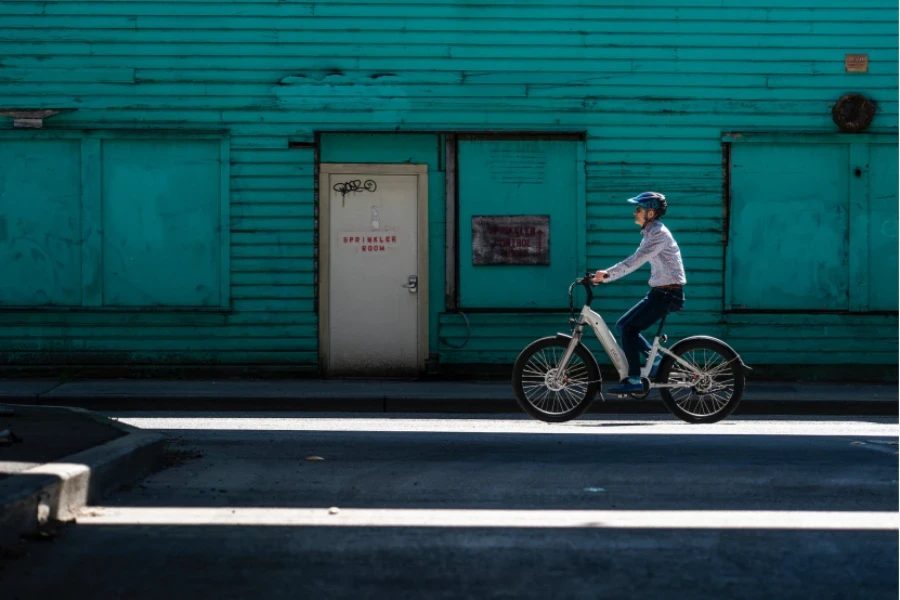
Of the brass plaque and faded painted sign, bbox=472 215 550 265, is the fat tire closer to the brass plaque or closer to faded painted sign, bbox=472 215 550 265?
faded painted sign, bbox=472 215 550 265

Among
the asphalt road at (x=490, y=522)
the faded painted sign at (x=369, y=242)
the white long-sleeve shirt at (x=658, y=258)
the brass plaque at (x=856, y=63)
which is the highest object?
the brass plaque at (x=856, y=63)

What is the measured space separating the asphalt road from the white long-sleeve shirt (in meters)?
1.22

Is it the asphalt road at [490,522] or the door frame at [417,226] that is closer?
the asphalt road at [490,522]

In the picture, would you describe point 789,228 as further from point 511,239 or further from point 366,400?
point 366,400

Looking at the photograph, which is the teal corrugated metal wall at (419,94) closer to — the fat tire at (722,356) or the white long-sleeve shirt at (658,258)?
the fat tire at (722,356)

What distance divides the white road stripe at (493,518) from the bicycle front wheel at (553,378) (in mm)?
3629

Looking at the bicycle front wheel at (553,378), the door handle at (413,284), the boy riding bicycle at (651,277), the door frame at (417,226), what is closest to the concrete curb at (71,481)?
the bicycle front wheel at (553,378)

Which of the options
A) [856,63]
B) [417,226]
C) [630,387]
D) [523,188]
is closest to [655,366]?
[630,387]

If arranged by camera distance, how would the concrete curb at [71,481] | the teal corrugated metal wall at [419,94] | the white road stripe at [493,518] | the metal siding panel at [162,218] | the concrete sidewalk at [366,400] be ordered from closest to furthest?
the concrete curb at [71,481], the white road stripe at [493,518], the concrete sidewalk at [366,400], the teal corrugated metal wall at [419,94], the metal siding panel at [162,218]

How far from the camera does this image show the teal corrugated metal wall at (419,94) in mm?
15203

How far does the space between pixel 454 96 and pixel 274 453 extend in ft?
23.6

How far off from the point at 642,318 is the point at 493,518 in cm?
401

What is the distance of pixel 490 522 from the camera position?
6402 mm

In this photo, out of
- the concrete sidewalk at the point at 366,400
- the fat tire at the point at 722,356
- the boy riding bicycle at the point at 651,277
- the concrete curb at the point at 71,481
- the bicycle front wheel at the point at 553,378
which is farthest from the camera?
the concrete sidewalk at the point at 366,400
